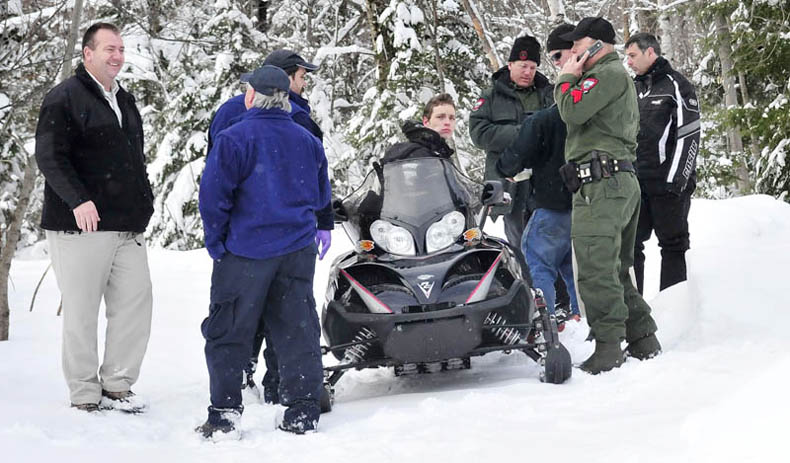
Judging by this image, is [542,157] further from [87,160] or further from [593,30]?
[87,160]

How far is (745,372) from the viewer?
4.11m

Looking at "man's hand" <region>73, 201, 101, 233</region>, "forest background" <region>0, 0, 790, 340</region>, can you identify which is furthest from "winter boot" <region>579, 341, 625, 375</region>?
"forest background" <region>0, 0, 790, 340</region>

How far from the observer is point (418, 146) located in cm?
508

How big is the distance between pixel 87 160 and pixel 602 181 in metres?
2.80

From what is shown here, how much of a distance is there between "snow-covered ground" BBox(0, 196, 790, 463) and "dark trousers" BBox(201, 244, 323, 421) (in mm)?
208

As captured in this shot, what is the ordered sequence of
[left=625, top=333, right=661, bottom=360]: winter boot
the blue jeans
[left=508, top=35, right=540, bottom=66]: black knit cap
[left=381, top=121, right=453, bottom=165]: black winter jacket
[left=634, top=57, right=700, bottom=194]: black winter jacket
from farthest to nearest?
[left=508, top=35, right=540, bottom=66]: black knit cap, [left=634, top=57, right=700, bottom=194]: black winter jacket, the blue jeans, [left=381, top=121, right=453, bottom=165]: black winter jacket, [left=625, top=333, right=661, bottom=360]: winter boot

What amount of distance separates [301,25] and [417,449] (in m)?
15.8

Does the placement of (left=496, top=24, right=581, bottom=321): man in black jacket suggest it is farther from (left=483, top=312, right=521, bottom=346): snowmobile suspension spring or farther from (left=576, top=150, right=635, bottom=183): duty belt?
(left=483, top=312, right=521, bottom=346): snowmobile suspension spring

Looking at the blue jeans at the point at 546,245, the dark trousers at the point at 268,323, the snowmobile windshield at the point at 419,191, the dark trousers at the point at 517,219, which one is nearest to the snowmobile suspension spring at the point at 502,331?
the snowmobile windshield at the point at 419,191

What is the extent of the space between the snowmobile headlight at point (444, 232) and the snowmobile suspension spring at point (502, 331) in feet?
1.70

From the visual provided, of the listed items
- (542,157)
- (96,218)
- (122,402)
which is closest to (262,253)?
(96,218)

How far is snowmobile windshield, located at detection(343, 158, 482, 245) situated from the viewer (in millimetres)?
4824

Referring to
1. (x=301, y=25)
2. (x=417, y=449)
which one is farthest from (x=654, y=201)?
(x=301, y=25)

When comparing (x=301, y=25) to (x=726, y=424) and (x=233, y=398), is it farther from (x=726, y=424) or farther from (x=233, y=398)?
(x=726, y=424)
